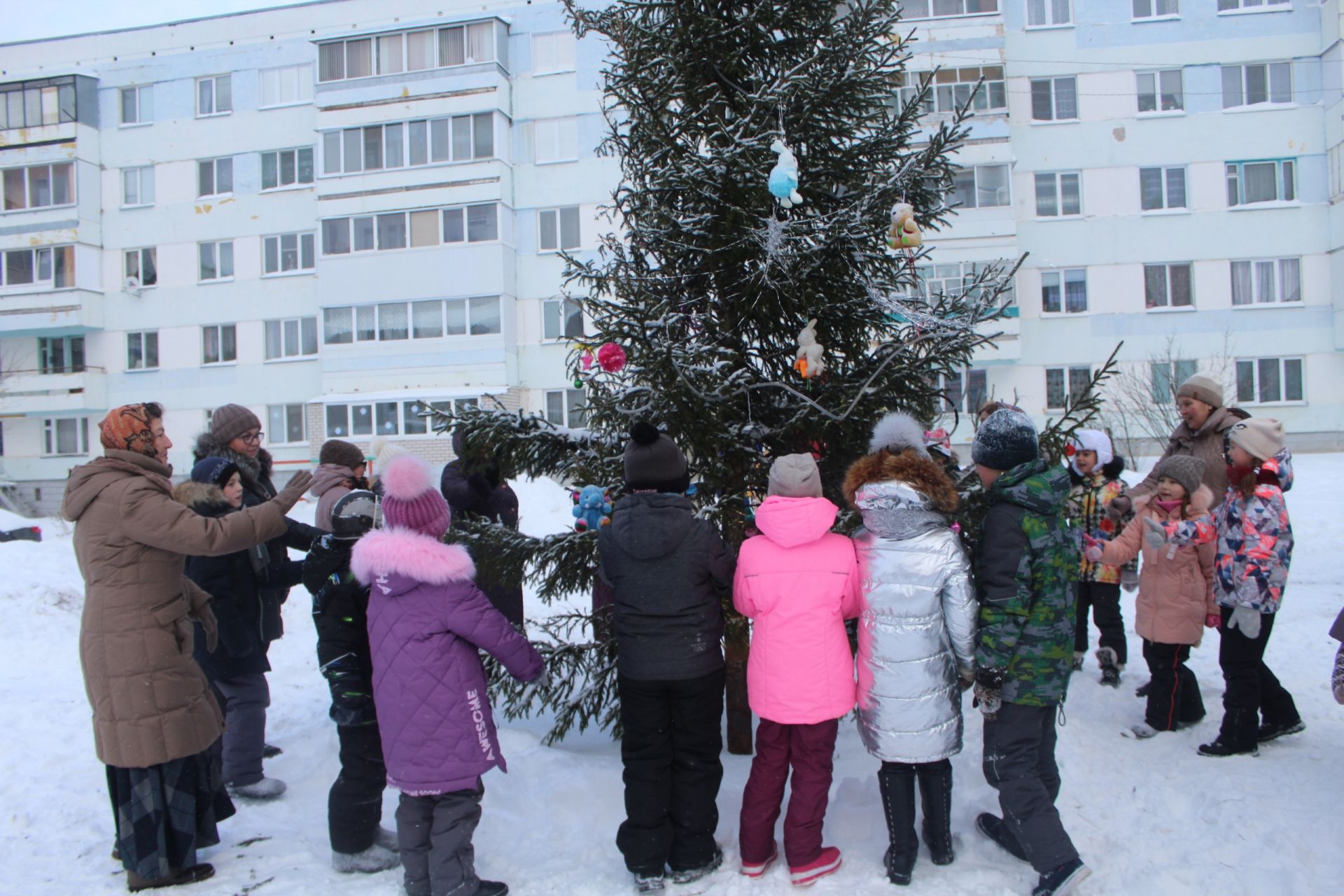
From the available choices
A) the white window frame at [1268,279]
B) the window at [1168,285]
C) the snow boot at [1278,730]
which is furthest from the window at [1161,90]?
the snow boot at [1278,730]

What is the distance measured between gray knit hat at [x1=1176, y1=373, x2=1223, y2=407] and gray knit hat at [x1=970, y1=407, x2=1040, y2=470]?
2654 mm

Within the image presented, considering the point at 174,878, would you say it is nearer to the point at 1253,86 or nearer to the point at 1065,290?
the point at 1065,290

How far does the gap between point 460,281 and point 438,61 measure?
6.66 m

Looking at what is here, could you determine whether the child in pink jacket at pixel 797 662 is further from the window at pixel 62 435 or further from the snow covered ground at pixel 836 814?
the window at pixel 62 435

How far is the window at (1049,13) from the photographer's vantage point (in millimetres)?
23736

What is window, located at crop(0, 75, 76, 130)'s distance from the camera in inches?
1113

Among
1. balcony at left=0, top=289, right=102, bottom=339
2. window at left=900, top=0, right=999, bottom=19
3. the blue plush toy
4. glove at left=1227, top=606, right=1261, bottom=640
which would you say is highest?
window at left=900, top=0, right=999, bottom=19

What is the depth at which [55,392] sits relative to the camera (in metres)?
28.9

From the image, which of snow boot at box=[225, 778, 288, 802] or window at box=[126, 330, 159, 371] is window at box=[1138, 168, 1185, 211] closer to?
snow boot at box=[225, 778, 288, 802]

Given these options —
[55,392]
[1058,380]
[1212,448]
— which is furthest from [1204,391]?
[55,392]

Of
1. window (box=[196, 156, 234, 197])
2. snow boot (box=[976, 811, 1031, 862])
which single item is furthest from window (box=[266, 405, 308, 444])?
snow boot (box=[976, 811, 1031, 862])

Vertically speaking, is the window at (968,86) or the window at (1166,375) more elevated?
the window at (968,86)

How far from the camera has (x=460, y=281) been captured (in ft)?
81.8

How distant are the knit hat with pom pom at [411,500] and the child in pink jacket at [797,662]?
144 centimetres
